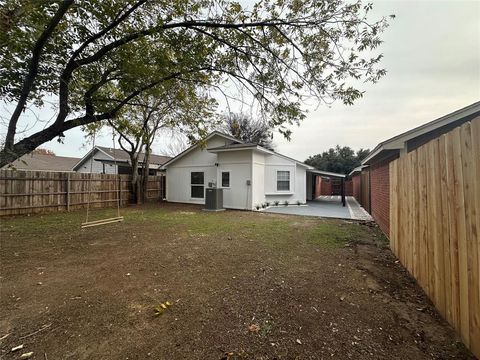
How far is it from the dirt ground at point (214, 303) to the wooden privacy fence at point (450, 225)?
263mm

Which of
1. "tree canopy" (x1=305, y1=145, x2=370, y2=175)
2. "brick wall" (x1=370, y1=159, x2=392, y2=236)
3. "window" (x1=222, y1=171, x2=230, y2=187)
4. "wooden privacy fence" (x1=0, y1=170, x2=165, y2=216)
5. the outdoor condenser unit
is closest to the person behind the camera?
"brick wall" (x1=370, y1=159, x2=392, y2=236)

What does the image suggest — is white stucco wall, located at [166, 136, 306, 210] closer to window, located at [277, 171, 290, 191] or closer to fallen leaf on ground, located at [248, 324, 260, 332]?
window, located at [277, 171, 290, 191]

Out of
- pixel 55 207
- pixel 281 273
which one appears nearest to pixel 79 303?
pixel 281 273

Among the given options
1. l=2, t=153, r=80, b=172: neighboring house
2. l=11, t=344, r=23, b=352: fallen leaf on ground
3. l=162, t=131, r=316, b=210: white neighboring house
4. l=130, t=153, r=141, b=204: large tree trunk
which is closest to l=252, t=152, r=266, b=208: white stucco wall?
l=162, t=131, r=316, b=210: white neighboring house

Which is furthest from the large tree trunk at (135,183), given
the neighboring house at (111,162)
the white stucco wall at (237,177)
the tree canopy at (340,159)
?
the tree canopy at (340,159)

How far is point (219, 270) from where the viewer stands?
400cm

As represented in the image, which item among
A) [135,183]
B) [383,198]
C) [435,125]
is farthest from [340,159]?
[435,125]

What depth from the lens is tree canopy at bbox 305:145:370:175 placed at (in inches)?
1218

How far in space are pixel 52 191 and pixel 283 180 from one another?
12.2 m

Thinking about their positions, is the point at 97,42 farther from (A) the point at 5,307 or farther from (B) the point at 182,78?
(A) the point at 5,307

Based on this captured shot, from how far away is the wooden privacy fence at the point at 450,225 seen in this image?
1928 millimetres

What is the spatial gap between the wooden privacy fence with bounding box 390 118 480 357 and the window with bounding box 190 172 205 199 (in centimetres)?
1235

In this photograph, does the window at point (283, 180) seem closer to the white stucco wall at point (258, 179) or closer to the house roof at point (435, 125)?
the white stucco wall at point (258, 179)

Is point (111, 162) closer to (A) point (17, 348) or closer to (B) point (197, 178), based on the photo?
(B) point (197, 178)
